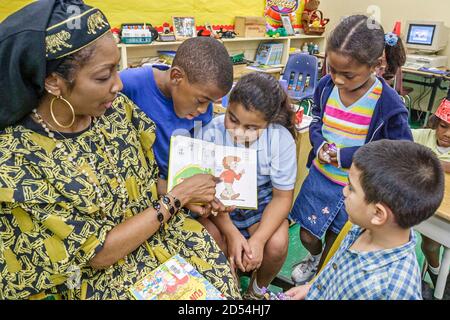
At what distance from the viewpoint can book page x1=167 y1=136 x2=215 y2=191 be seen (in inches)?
60.1

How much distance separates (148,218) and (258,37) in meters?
4.60

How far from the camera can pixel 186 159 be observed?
5.13ft

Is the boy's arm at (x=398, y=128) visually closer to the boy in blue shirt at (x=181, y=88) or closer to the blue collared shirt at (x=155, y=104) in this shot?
the boy in blue shirt at (x=181, y=88)

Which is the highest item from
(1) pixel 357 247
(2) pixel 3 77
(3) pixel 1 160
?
(2) pixel 3 77

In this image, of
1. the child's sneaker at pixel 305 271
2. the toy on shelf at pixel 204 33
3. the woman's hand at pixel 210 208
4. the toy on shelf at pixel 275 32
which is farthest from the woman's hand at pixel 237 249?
the toy on shelf at pixel 275 32

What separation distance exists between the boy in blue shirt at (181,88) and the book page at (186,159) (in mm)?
125

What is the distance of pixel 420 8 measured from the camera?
568 cm

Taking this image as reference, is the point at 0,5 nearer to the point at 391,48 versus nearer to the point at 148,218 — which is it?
the point at 148,218

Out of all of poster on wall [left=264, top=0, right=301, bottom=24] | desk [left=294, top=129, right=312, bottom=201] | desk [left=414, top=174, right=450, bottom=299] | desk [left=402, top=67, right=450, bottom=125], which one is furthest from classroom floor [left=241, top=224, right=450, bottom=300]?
poster on wall [left=264, top=0, right=301, bottom=24]

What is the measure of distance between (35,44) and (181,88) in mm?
661

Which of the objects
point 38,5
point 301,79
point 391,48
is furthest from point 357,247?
point 301,79

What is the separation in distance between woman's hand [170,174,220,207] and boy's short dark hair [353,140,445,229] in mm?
651

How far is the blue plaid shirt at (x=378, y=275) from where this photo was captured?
1.03 meters
